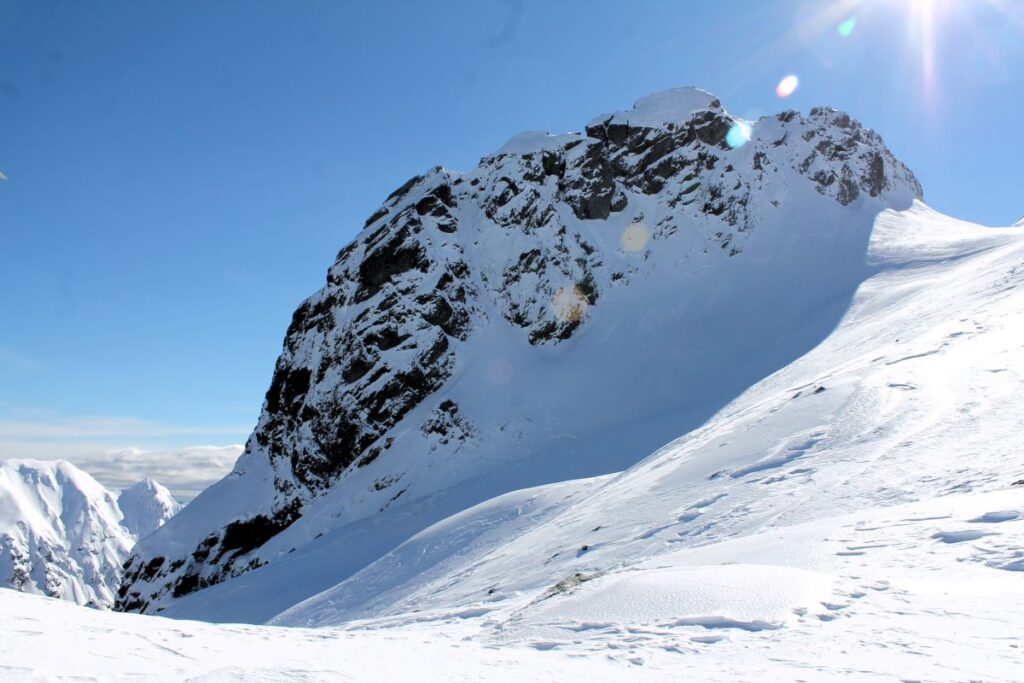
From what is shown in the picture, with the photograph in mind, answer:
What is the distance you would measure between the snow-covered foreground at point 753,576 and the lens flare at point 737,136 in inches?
1610

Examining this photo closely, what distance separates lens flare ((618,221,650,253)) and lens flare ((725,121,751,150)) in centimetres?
1325

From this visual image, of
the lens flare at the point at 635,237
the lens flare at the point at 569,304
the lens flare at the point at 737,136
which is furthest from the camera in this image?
the lens flare at the point at 737,136

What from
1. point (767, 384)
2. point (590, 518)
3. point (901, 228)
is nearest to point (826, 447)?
point (590, 518)

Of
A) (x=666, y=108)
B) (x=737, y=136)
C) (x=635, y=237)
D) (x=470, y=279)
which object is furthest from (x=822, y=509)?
(x=666, y=108)

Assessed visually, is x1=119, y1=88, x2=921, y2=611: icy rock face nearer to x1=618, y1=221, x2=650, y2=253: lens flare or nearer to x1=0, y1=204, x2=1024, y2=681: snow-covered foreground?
x1=618, y1=221, x2=650, y2=253: lens flare

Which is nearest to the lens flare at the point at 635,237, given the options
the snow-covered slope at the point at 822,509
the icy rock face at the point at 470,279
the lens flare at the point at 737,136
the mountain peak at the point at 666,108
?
the icy rock face at the point at 470,279

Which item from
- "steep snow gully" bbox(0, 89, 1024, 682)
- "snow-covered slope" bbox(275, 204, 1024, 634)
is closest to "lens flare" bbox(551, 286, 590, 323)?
"steep snow gully" bbox(0, 89, 1024, 682)

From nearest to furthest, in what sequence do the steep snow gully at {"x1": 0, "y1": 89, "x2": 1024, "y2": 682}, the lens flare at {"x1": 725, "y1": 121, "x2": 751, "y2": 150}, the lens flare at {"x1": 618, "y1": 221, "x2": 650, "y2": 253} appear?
the steep snow gully at {"x1": 0, "y1": 89, "x2": 1024, "y2": 682}
the lens flare at {"x1": 618, "y1": 221, "x2": 650, "y2": 253}
the lens flare at {"x1": 725, "y1": 121, "x2": 751, "y2": 150}

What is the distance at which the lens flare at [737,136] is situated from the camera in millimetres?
60969

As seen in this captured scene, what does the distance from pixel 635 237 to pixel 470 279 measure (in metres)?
16.1

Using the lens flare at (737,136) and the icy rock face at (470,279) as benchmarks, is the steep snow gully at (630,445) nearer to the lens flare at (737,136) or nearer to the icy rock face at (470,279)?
the icy rock face at (470,279)

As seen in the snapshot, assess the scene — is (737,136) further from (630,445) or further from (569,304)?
(630,445)

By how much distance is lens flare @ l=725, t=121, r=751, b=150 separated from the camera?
61.0 metres

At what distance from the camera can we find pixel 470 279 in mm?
56281
